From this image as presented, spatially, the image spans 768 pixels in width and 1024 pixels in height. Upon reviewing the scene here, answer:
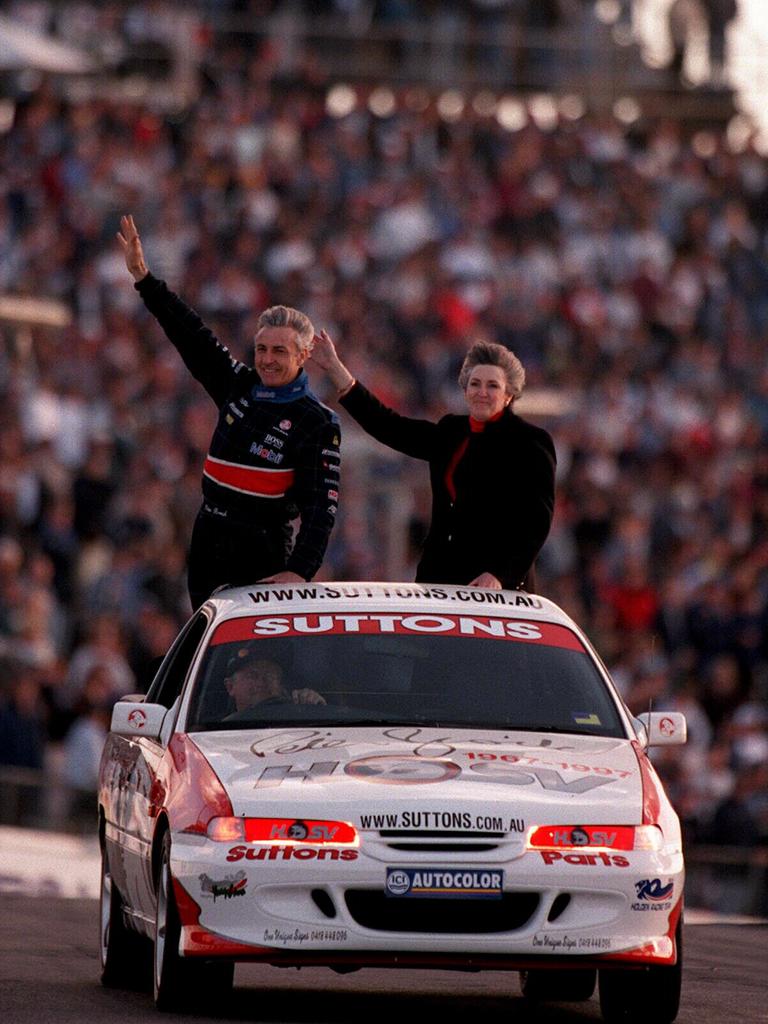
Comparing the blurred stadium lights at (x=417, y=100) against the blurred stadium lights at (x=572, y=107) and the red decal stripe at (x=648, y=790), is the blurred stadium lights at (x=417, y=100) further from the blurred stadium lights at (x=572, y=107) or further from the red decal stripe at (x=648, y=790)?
the red decal stripe at (x=648, y=790)

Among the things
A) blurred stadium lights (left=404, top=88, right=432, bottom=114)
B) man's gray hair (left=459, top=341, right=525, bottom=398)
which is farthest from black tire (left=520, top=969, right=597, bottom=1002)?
blurred stadium lights (left=404, top=88, right=432, bottom=114)

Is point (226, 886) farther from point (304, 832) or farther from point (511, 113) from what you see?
point (511, 113)

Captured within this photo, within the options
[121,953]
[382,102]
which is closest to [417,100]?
[382,102]

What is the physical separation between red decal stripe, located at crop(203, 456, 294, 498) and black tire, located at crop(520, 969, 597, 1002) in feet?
6.86

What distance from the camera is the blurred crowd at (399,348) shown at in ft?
71.1

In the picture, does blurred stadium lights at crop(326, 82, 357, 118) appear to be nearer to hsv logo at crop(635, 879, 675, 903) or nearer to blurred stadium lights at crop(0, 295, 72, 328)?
blurred stadium lights at crop(0, 295, 72, 328)

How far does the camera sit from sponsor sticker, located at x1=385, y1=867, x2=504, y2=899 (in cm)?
886

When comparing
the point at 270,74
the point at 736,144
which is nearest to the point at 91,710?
the point at 270,74

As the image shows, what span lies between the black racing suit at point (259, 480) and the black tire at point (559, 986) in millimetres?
1816

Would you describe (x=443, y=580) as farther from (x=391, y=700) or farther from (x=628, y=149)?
(x=628, y=149)

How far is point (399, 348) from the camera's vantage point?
93.3 ft

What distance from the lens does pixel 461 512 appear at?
38.2ft

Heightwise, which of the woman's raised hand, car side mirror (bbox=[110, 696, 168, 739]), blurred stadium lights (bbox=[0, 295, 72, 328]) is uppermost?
the woman's raised hand

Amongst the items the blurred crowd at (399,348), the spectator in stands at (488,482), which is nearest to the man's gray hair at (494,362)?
the spectator in stands at (488,482)
